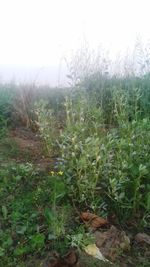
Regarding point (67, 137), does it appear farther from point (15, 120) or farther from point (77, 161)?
point (15, 120)

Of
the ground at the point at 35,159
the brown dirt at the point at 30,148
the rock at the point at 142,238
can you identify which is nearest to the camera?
the ground at the point at 35,159

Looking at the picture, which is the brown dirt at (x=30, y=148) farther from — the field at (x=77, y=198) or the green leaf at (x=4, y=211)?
the green leaf at (x=4, y=211)

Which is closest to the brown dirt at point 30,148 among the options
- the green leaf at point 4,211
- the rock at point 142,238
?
the green leaf at point 4,211

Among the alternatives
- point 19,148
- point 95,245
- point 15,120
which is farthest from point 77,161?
point 15,120

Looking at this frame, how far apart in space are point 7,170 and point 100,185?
867 mm

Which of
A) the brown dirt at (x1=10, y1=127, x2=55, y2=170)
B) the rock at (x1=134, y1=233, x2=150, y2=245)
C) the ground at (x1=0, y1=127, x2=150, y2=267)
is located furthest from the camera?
the brown dirt at (x1=10, y1=127, x2=55, y2=170)

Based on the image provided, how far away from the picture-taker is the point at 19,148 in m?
5.32

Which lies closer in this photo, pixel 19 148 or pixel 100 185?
pixel 100 185

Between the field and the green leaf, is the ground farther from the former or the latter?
the green leaf

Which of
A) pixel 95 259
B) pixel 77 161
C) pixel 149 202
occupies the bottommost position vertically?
pixel 95 259

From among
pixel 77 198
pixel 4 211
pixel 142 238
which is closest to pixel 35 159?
pixel 77 198

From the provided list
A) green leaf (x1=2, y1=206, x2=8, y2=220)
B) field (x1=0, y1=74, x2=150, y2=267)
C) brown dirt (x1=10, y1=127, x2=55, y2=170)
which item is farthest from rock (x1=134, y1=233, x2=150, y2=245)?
brown dirt (x1=10, y1=127, x2=55, y2=170)

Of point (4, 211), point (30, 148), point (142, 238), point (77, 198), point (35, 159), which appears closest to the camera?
point (142, 238)

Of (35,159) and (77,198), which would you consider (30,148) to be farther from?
(77,198)
